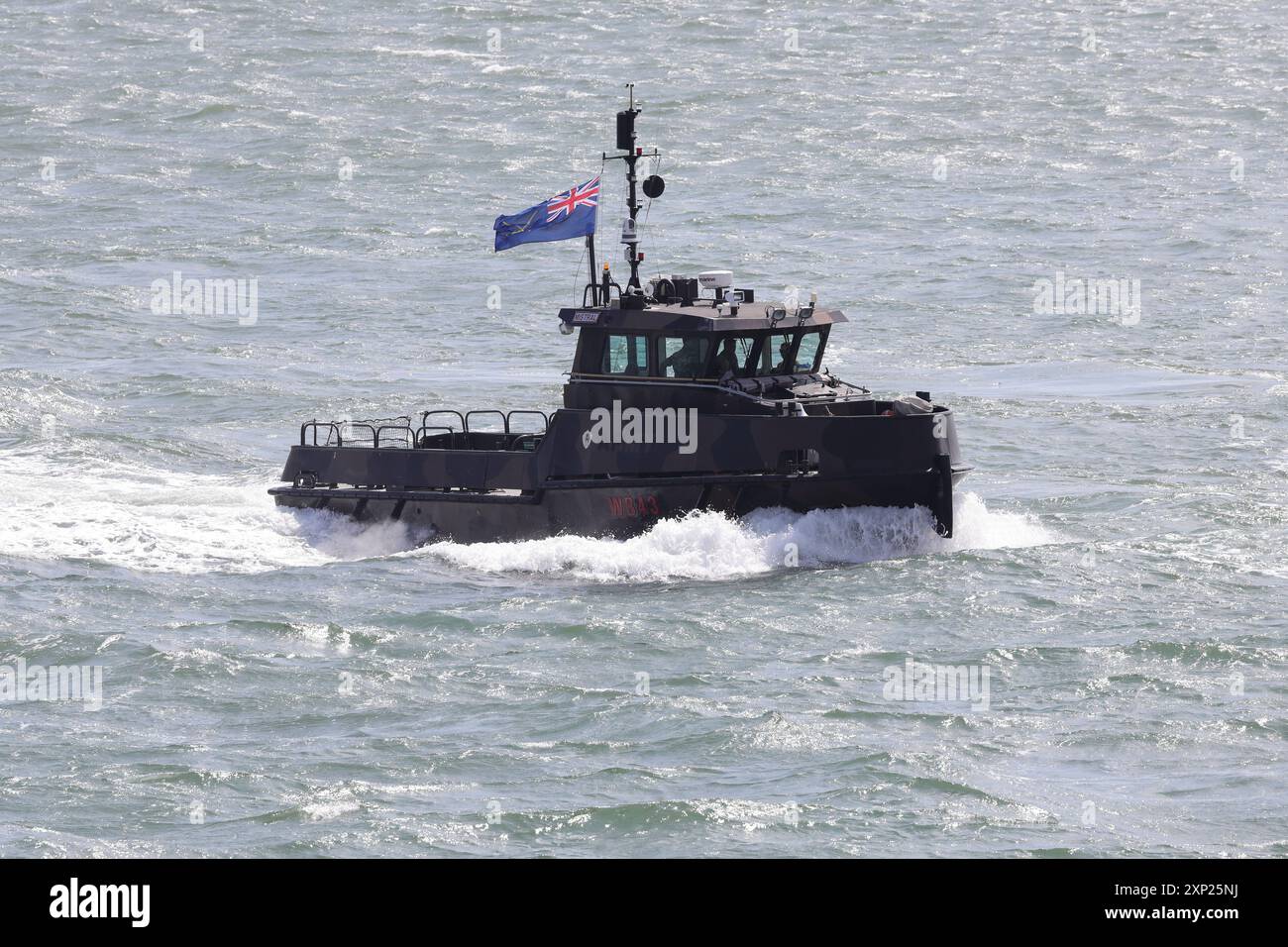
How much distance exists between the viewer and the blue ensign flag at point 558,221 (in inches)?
1085

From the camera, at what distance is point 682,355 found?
88.6ft

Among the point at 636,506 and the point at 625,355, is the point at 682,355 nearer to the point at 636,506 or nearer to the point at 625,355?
the point at 625,355

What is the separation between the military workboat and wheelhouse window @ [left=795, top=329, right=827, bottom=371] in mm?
25

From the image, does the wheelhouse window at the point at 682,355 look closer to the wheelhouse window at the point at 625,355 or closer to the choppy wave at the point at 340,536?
the wheelhouse window at the point at 625,355

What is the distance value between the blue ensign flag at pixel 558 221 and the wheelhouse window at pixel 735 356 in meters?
2.58

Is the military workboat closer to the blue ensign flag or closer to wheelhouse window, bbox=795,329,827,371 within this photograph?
wheelhouse window, bbox=795,329,827,371

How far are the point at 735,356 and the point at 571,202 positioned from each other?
10.6ft

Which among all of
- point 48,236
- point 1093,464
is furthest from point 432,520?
point 48,236

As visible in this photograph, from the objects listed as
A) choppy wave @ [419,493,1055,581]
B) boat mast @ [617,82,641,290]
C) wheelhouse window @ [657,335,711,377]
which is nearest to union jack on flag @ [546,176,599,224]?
boat mast @ [617,82,641,290]

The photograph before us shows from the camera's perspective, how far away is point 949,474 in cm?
2619

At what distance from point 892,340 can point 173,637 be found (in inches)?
928

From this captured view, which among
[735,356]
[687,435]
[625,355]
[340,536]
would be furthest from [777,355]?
[340,536]

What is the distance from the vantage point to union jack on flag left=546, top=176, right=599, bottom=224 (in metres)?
27.5
